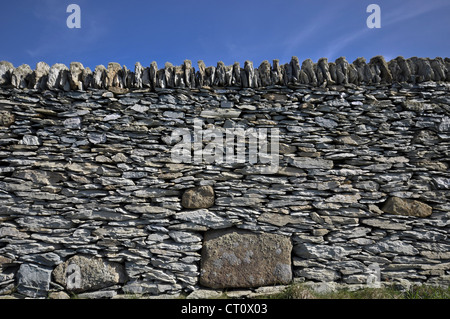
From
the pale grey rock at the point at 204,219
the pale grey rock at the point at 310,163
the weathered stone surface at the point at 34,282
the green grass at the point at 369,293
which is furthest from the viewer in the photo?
the pale grey rock at the point at 310,163

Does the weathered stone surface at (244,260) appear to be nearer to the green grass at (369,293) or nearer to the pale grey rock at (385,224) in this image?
the green grass at (369,293)

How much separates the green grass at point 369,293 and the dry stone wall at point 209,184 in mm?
125

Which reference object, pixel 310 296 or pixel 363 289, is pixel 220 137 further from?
pixel 363 289

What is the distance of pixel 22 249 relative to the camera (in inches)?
133

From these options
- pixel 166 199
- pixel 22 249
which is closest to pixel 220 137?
A: pixel 166 199

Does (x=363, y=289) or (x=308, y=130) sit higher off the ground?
(x=308, y=130)

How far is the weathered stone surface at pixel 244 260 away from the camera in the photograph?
11.1ft

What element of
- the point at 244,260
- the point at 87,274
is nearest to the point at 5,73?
the point at 87,274

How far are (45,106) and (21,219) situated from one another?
145cm

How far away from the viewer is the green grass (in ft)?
10.5

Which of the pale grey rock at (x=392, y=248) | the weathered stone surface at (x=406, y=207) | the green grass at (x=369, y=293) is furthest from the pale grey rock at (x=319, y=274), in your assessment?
the weathered stone surface at (x=406, y=207)

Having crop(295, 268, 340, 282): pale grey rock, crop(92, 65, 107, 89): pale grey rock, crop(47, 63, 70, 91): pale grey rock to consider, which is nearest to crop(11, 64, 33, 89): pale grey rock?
crop(47, 63, 70, 91): pale grey rock

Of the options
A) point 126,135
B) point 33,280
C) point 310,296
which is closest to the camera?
point 310,296

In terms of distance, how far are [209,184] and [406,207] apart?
252 cm
